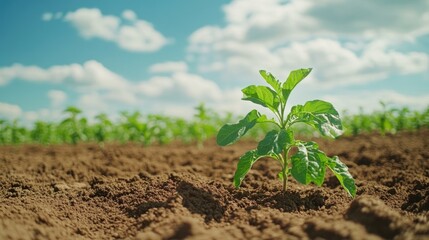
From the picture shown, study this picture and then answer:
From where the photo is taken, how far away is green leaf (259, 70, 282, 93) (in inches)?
147

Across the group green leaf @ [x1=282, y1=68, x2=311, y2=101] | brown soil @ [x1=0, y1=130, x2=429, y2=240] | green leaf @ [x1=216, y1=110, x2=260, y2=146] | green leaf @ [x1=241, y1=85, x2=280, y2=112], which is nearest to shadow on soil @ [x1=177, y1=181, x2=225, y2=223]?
brown soil @ [x1=0, y1=130, x2=429, y2=240]

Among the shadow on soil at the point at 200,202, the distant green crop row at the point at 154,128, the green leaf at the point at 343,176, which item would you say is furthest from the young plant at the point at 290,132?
the distant green crop row at the point at 154,128

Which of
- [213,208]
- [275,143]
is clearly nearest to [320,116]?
[275,143]

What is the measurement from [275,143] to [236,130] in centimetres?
42

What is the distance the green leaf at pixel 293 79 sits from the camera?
3.62m

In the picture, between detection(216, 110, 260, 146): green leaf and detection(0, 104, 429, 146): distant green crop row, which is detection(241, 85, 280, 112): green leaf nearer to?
detection(216, 110, 260, 146): green leaf

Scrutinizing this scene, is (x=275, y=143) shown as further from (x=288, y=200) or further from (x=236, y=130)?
(x=288, y=200)

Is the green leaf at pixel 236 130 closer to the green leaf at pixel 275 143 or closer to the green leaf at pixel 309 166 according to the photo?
the green leaf at pixel 275 143

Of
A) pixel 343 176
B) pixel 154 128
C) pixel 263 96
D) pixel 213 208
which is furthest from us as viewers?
pixel 154 128

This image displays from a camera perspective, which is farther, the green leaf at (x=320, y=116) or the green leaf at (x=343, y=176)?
the green leaf at (x=343, y=176)

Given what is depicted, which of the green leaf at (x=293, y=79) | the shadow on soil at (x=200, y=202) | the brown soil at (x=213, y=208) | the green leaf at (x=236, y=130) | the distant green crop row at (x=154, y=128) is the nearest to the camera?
the brown soil at (x=213, y=208)

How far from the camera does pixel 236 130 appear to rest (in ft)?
11.4

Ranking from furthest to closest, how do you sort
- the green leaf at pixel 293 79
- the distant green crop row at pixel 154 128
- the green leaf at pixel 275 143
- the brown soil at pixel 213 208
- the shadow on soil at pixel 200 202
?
the distant green crop row at pixel 154 128, the green leaf at pixel 293 79, the shadow on soil at pixel 200 202, the green leaf at pixel 275 143, the brown soil at pixel 213 208

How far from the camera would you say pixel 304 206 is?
3.56 m
